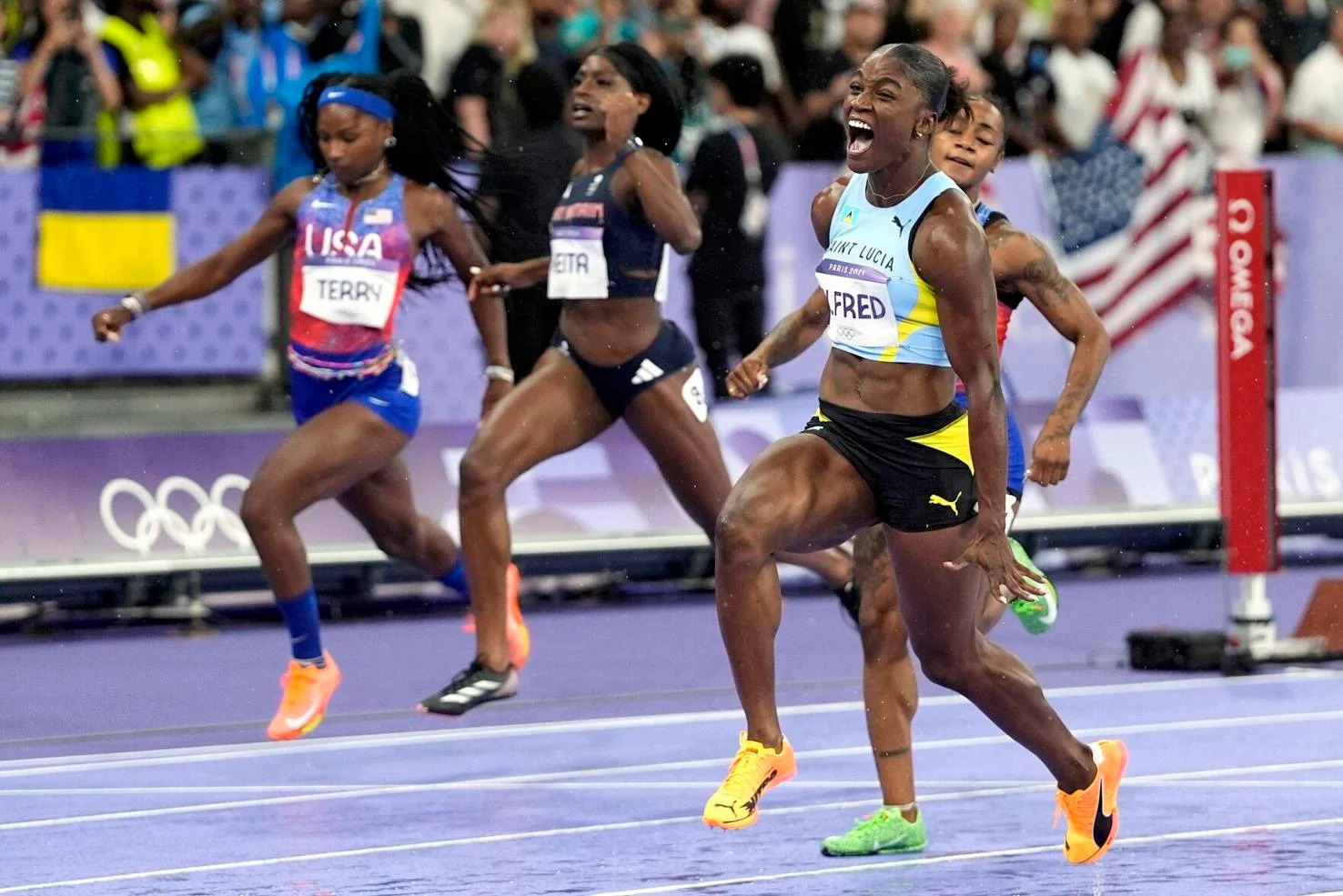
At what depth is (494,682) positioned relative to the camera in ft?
32.0

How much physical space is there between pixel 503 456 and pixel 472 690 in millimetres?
891

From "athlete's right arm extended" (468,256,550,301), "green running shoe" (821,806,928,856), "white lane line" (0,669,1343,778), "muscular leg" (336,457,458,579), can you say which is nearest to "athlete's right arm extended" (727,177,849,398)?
"green running shoe" (821,806,928,856)

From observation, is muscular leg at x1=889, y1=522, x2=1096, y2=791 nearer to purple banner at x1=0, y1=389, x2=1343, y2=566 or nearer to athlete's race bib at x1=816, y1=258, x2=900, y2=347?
athlete's race bib at x1=816, y1=258, x2=900, y2=347

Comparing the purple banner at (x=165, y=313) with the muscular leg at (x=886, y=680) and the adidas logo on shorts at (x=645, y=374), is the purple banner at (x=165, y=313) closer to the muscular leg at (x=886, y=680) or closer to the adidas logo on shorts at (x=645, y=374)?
the adidas logo on shorts at (x=645, y=374)

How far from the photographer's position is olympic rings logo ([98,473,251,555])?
13.5 meters

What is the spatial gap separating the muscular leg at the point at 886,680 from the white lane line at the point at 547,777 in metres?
1.73

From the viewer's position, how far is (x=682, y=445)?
9844 millimetres

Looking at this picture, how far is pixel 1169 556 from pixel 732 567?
10160 millimetres

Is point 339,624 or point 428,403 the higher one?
point 428,403

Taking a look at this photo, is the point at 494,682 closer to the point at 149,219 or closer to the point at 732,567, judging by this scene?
the point at 732,567

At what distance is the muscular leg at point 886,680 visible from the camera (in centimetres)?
780

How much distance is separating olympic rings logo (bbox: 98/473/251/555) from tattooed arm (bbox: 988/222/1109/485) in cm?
660

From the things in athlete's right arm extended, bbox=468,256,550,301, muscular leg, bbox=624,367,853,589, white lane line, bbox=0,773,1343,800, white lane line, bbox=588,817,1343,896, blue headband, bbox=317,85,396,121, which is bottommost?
white lane line, bbox=0,773,1343,800

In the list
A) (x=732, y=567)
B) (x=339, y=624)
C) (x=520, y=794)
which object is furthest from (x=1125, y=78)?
→ (x=732, y=567)
